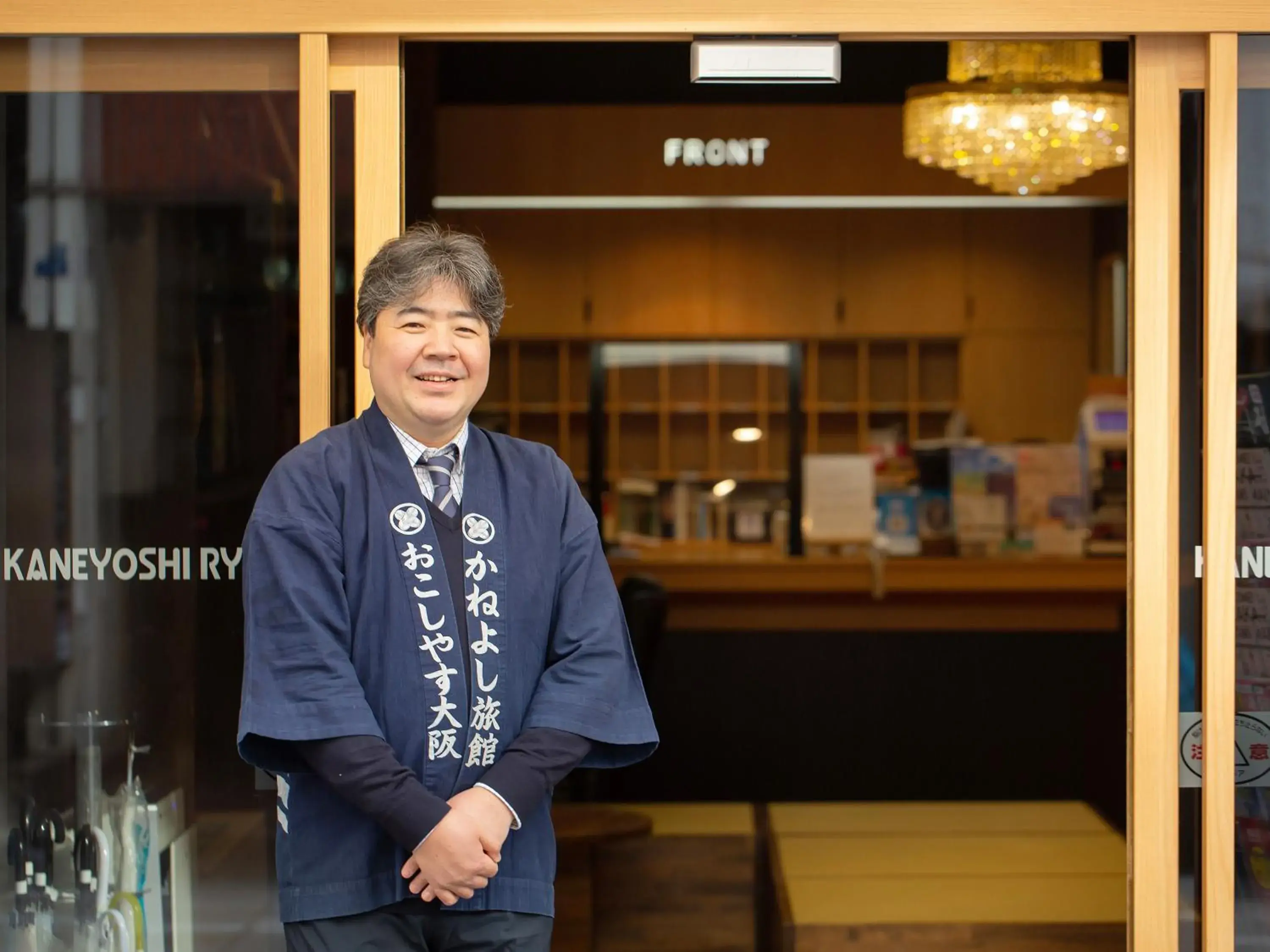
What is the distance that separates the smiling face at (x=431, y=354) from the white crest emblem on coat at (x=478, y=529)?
13 centimetres

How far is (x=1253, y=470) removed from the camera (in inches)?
100

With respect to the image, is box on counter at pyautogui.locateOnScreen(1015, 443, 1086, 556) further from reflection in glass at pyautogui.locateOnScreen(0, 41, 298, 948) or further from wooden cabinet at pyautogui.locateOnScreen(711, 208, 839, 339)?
reflection in glass at pyautogui.locateOnScreen(0, 41, 298, 948)

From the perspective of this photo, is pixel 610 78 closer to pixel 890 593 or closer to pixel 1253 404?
pixel 890 593

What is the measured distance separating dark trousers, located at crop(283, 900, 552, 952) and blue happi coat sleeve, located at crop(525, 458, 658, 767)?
0.77ft

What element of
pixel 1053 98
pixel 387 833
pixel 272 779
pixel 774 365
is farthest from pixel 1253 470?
pixel 774 365

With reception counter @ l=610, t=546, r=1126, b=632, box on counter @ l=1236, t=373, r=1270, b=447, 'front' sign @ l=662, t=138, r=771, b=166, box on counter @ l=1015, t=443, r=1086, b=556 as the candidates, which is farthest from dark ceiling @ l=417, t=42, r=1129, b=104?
box on counter @ l=1236, t=373, r=1270, b=447

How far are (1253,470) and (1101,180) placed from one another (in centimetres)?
616

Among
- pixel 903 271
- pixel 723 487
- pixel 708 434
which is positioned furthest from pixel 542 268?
pixel 903 271

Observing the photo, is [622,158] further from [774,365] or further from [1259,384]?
[1259,384]

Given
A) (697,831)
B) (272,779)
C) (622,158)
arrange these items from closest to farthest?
(272,779) → (697,831) → (622,158)

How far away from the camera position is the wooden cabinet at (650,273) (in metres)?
8.82

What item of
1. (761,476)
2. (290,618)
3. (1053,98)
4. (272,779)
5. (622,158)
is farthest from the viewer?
(761,476)

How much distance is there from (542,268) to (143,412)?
6.48 meters

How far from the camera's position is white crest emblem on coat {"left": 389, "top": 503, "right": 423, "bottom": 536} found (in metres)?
1.85
